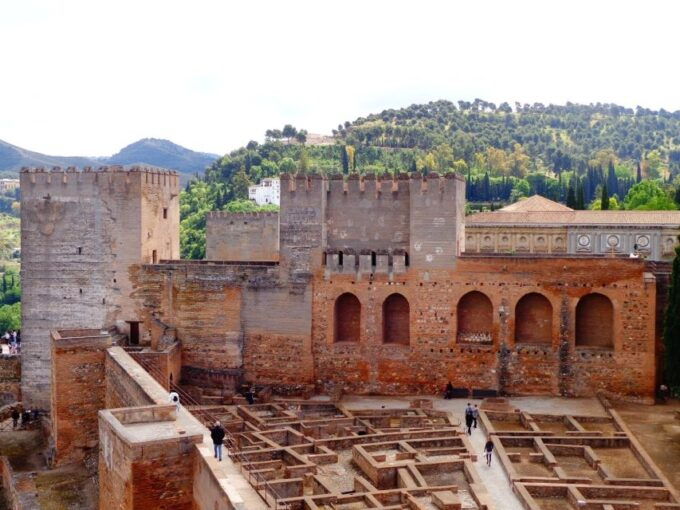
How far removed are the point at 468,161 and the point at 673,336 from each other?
10138cm

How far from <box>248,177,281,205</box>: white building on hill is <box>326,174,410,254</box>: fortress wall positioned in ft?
224

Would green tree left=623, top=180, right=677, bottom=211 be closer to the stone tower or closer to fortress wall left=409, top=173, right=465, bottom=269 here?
fortress wall left=409, top=173, right=465, bottom=269

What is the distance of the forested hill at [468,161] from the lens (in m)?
98.3

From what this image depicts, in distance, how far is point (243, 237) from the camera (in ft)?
121

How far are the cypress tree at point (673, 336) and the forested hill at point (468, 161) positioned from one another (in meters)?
42.6

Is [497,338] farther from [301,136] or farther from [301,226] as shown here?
[301,136]

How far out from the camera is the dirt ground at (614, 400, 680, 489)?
23.2 metres

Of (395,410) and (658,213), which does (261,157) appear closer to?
(658,213)

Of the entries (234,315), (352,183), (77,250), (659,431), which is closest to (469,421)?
(659,431)

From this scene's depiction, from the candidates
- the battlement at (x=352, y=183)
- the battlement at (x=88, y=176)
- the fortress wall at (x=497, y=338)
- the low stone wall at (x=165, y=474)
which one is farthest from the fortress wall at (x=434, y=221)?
the low stone wall at (x=165, y=474)

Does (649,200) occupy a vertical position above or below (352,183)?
above

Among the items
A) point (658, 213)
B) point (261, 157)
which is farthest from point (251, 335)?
point (261, 157)

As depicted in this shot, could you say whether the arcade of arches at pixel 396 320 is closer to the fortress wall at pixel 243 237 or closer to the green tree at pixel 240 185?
the fortress wall at pixel 243 237

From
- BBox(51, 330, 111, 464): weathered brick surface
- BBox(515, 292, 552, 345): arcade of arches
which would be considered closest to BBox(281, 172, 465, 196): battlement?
BBox(515, 292, 552, 345): arcade of arches
